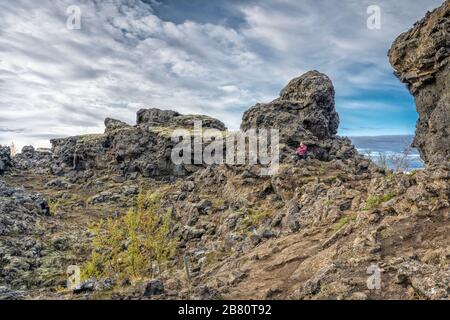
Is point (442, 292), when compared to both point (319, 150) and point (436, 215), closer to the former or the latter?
point (436, 215)

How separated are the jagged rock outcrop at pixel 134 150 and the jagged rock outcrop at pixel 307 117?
31851 millimetres

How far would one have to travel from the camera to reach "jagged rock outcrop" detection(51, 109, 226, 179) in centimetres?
9456

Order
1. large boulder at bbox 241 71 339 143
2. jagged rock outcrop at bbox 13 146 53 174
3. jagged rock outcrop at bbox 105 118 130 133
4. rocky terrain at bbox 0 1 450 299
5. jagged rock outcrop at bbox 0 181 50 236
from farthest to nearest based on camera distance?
jagged rock outcrop at bbox 13 146 53 174 → jagged rock outcrop at bbox 105 118 130 133 → large boulder at bbox 241 71 339 143 → jagged rock outcrop at bbox 0 181 50 236 → rocky terrain at bbox 0 1 450 299

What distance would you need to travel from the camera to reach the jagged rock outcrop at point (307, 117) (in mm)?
53406

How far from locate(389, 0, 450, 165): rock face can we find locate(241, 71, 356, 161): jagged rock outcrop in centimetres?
1600

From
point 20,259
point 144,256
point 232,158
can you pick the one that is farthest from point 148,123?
point 144,256

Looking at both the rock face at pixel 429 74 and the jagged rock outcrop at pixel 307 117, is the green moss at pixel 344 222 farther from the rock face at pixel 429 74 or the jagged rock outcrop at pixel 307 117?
the jagged rock outcrop at pixel 307 117

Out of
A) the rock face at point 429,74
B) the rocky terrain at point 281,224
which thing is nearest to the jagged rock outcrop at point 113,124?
the rocky terrain at point 281,224

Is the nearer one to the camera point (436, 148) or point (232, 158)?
point (436, 148)

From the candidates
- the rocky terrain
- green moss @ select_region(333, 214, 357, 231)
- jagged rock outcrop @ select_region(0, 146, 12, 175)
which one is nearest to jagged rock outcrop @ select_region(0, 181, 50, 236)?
the rocky terrain

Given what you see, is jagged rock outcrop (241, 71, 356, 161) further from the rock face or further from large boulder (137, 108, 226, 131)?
large boulder (137, 108, 226, 131)

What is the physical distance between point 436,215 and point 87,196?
80635 millimetres
